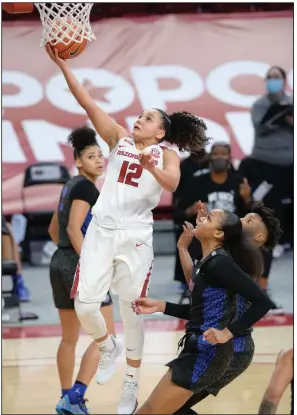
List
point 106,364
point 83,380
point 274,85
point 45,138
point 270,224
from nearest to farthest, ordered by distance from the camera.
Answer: point 270,224, point 106,364, point 83,380, point 274,85, point 45,138

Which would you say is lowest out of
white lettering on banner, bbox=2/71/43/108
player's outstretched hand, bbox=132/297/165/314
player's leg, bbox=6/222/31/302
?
player's leg, bbox=6/222/31/302

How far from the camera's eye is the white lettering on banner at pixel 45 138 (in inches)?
486

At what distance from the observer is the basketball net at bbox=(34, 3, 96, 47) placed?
16.6 ft

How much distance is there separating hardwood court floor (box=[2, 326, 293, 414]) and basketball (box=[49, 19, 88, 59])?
3113 millimetres

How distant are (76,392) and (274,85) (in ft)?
18.4

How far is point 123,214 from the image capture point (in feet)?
17.0

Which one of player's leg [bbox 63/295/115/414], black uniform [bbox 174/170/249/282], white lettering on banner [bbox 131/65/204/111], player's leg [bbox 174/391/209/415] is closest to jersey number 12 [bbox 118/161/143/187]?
player's leg [bbox 174/391/209/415]

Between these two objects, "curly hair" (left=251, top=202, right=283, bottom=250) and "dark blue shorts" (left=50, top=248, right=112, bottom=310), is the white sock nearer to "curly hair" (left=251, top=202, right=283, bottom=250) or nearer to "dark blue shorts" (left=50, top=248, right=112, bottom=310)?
"curly hair" (left=251, top=202, right=283, bottom=250)

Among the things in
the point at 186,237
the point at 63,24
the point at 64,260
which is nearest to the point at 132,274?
the point at 186,237

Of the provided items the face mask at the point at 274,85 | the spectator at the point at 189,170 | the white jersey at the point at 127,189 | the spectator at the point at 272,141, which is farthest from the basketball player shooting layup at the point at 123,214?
the face mask at the point at 274,85

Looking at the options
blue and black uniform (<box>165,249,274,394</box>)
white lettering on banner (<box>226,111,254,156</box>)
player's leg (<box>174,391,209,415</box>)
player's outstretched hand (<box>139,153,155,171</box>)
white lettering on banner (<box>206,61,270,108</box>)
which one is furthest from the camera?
white lettering on banner (<box>206,61,270,108</box>)

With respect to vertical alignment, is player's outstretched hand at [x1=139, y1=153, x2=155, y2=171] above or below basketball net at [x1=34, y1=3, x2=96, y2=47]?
below

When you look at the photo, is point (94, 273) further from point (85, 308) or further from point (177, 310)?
point (177, 310)

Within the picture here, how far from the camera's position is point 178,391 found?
5.12m
